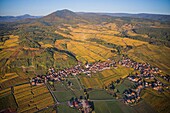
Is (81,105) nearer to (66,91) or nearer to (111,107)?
(111,107)

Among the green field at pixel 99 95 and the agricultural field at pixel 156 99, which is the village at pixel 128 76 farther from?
the green field at pixel 99 95

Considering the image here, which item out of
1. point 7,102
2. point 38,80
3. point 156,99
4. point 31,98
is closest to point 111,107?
point 156,99

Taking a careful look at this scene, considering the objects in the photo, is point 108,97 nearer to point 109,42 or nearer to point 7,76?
point 7,76

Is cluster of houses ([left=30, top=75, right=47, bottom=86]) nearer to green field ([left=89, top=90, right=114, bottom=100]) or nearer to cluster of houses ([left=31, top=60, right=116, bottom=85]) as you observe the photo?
cluster of houses ([left=31, top=60, right=116, bottom=85])

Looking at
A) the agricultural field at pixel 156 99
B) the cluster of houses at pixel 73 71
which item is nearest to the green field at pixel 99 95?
the agricultural field at pixel 156 99

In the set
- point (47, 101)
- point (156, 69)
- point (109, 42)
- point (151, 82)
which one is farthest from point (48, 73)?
point (109, 42)
